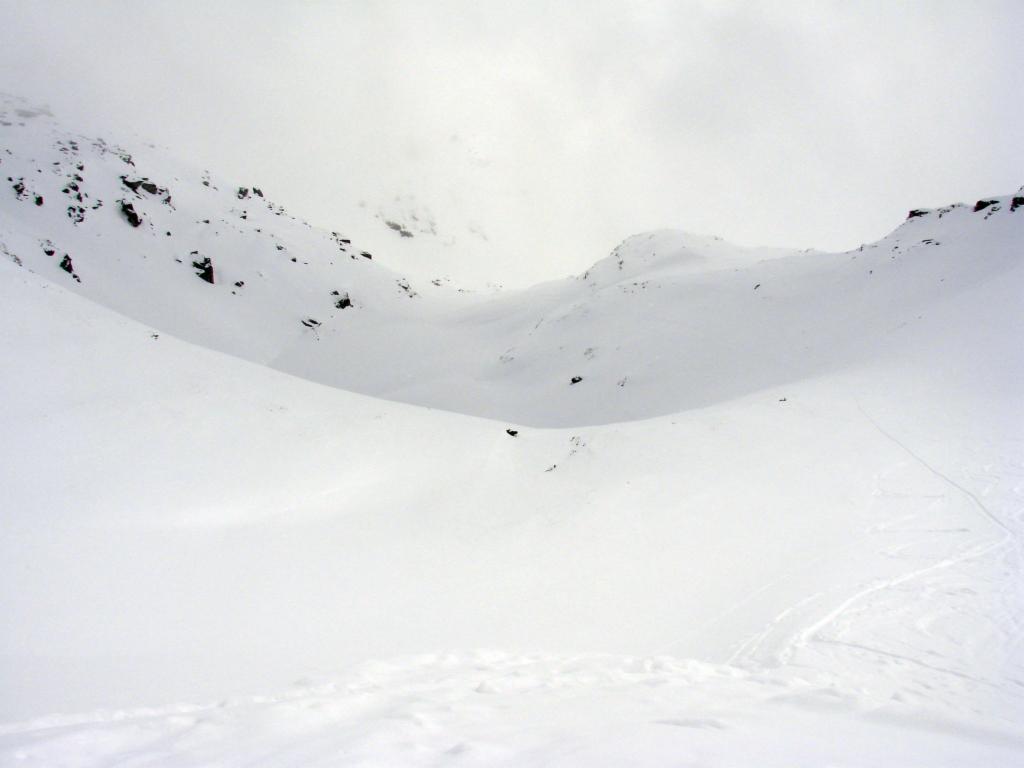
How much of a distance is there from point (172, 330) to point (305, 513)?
2144 centimetres

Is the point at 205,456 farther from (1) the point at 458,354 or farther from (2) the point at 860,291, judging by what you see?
(2) the point at 860,291

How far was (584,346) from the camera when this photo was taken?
2652cm

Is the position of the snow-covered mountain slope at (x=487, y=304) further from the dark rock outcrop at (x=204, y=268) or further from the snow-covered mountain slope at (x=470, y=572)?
the snow-covered mountain slope at (x=470, y=572)

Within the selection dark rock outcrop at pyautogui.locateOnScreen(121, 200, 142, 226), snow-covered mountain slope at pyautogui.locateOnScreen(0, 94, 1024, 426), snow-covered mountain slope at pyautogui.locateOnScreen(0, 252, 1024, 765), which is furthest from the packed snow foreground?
dark rock outcrop at pyautogui.locateOnScreen(121, 200, 142, 226)

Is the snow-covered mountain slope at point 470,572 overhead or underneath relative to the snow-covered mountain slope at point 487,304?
underneath

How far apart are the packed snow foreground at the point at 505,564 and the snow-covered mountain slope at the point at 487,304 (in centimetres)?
209

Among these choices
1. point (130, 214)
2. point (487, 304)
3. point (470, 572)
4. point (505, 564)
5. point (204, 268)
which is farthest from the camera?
point (487, 304)

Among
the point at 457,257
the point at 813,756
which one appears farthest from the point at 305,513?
the point at 457,257

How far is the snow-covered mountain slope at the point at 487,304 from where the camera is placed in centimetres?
2077

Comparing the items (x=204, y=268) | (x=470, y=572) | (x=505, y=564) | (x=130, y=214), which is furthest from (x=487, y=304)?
(x=470, y=572)

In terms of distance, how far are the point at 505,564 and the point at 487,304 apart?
32020mm

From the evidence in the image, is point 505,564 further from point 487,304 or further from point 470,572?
point 487,304

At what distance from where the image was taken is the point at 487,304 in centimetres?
3844

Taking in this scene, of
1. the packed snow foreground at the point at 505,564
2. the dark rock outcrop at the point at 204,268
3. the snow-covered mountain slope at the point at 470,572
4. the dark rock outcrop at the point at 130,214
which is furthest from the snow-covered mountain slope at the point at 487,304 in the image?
the snow-covered mountain slope at the point at 470,572
